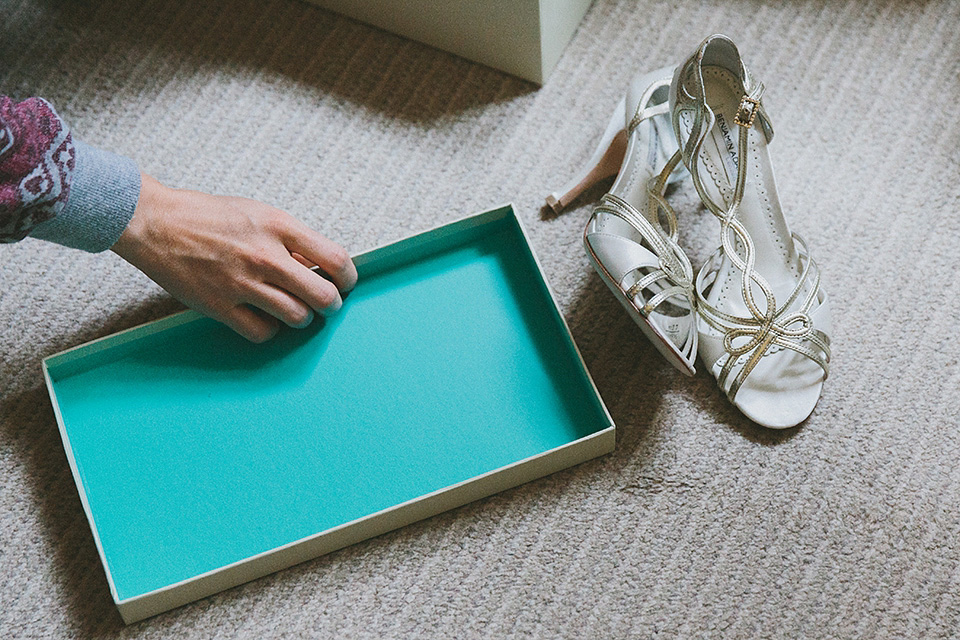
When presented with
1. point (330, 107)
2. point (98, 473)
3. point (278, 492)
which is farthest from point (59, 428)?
point (330, 107)

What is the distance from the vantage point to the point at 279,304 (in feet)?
Answer: 2.19

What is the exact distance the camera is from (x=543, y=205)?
771 millimetres

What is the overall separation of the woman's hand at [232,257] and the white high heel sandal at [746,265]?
0.95 ft

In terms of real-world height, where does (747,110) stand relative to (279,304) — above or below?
above

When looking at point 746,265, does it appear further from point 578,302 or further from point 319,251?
point 319,251

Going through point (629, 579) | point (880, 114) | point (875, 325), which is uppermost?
point (880, 114)

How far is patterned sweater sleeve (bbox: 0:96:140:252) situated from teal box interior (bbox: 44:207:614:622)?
0.10 meters

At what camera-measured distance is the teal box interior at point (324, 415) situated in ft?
2.13

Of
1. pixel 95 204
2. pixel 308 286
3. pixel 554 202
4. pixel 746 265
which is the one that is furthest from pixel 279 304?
pixel 746 265

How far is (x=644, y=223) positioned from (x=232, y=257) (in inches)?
12.3

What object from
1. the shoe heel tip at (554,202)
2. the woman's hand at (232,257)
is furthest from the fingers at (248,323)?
the shoe heel tip at (554,202)

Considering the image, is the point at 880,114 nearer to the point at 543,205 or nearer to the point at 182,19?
the point at 543,205

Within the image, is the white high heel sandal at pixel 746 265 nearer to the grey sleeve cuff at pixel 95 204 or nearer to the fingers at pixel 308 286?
the fingers at pixel 308 286

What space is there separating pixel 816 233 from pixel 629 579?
33cm
